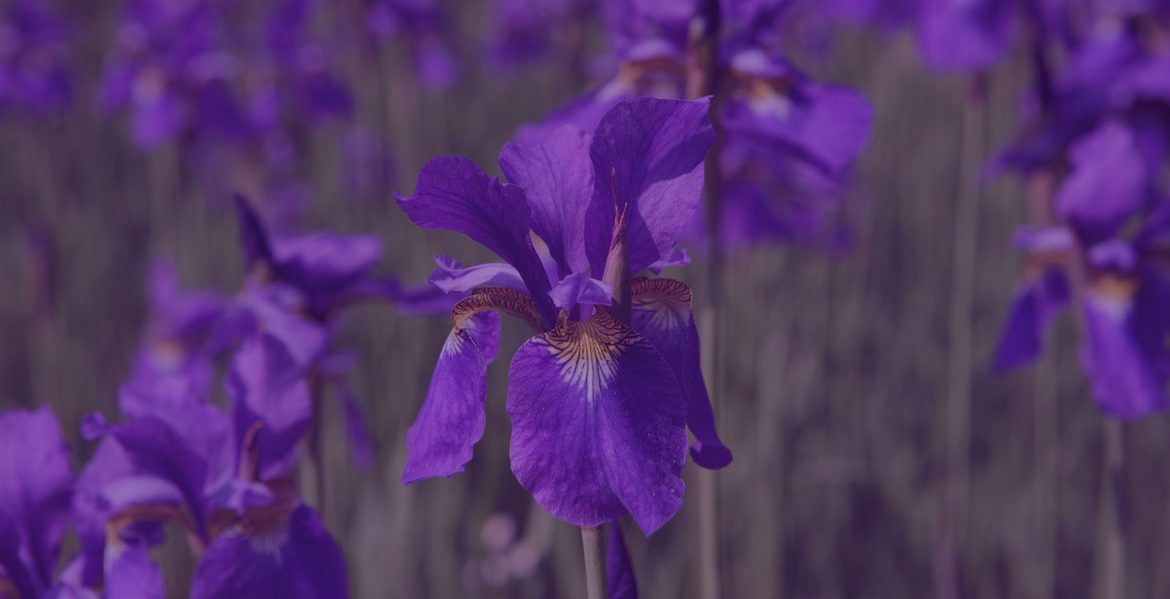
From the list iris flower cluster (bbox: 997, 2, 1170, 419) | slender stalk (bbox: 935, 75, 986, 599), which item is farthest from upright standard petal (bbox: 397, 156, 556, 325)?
slender stalk (bbox: 935, 75, 986, 599)

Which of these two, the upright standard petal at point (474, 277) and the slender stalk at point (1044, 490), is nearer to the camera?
the upright standard petal at point (474, 277)

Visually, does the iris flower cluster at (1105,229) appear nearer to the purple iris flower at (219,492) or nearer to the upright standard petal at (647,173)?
the upright standard petal at (647,173)

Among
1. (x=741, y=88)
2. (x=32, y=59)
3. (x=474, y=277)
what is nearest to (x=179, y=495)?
(x=474, y=277)

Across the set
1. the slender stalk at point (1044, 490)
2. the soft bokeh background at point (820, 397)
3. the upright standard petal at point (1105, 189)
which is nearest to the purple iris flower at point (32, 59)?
the soft bokeh background at point (820, 397)

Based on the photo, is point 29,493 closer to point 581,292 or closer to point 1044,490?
point 581,292

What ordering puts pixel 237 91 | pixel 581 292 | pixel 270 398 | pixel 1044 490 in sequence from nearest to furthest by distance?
1. pixel 581 292
2. pixel 270 398
3. pixel 1044 490
4. pixel 237 91

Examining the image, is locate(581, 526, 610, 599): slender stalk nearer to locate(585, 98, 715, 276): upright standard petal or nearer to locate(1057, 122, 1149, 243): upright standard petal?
locate(585, 98, 715, 276): upright standard petal

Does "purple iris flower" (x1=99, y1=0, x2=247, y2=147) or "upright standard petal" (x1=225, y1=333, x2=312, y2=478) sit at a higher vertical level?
"purple iris flower" (x1=99, y1=0, x2=247, y2=147)

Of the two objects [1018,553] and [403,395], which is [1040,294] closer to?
[1018,553]
